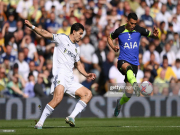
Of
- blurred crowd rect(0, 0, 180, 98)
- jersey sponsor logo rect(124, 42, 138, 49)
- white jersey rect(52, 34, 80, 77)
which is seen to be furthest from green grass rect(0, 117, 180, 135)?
blurred crowd rect(0, 0, 180, 98)

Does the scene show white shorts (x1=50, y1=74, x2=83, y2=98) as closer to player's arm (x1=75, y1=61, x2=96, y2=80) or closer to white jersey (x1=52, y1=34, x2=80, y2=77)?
white jersey (x1=52, y1=34, x2=80, y2=77)

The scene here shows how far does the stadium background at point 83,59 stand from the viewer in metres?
15.8

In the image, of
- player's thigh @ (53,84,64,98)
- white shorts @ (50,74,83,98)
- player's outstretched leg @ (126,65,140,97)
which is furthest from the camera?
player's outstretched leg @ (126,65,140,97)

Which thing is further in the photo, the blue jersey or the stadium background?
the stadium background

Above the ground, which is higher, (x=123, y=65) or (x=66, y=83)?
(x=123, y=65)

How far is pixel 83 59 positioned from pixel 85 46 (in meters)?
0.69

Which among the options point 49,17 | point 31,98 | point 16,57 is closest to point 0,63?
point 16,57

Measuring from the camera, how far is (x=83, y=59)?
17.1 metres

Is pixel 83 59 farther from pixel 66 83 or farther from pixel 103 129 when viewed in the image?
pixel 103 129

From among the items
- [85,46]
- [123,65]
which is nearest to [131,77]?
[123,65]

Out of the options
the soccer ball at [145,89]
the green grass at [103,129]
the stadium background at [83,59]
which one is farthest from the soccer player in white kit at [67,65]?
the stadium background at [83,59]

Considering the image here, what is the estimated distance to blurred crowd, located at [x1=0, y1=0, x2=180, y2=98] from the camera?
1622cm

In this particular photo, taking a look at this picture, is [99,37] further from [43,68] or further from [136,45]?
[136,45]

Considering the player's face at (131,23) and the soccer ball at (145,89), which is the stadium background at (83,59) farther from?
the soccer ball at (145,89)
